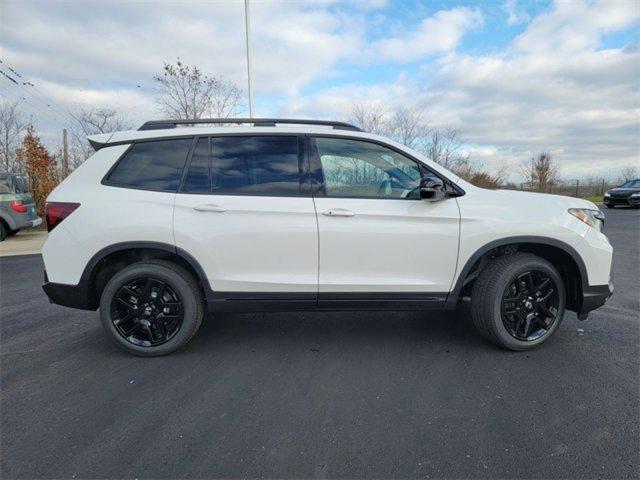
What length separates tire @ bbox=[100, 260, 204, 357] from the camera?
10.5ft

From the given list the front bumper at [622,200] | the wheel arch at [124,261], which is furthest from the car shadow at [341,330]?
the front bumper at [622,200]

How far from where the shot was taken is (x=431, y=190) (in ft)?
10.1

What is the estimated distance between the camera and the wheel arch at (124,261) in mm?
3158

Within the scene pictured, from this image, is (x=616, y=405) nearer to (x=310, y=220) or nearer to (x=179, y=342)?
(x=310, y=220)

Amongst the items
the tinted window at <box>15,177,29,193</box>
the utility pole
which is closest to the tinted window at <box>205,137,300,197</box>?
the tinted window at <box>15,177,29,193</box>

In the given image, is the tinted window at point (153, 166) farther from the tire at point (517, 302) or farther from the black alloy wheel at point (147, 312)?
the tire at point (517, 302)

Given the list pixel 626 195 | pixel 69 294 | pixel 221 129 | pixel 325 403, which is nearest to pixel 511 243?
pixel 325 403

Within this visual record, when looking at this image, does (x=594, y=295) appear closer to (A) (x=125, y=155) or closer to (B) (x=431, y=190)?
(B) (x=431, y=190)

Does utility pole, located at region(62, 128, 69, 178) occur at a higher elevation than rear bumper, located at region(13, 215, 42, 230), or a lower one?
higher

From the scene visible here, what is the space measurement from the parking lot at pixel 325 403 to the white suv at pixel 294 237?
406 mm

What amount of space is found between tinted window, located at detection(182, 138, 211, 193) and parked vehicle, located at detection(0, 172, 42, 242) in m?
10.5

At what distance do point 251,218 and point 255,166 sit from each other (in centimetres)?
45

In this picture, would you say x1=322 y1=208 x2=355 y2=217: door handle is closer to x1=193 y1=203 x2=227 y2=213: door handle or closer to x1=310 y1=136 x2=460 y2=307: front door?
x1=310 y1=136 x2=460 y2=307: front door

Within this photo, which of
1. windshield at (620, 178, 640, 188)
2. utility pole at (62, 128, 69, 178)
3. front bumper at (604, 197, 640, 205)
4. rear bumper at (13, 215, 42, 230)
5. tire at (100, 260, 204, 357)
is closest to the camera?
tire at (100, 260, 204, 357)
